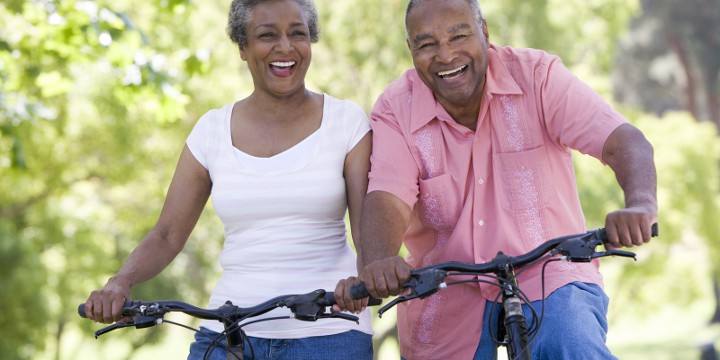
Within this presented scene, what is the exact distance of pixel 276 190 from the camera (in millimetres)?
3941

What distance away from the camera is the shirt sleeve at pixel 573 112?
12.4ft

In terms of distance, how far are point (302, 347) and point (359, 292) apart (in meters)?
0.61

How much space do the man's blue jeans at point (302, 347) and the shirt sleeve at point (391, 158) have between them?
0.50 meters

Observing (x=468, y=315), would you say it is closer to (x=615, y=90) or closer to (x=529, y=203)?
(x=529, y=203)

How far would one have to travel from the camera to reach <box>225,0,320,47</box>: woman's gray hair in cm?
410

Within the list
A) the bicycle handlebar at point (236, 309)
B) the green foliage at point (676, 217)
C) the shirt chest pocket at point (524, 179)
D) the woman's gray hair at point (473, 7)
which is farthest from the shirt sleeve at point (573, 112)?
the green foliage at point (676, 217)

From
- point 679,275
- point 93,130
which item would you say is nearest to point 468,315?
point 93,130

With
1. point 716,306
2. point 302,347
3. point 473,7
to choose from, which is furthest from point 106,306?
point 716,306

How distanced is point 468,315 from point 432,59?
34.9 inches

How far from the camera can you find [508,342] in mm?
3295

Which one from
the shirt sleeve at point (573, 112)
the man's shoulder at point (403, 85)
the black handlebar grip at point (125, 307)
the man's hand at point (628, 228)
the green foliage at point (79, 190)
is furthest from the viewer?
the green foliage at point (79, 190)

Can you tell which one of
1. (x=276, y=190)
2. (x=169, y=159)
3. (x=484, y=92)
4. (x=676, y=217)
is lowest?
(x=276, y=190)

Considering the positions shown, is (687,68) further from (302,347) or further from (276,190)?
(302,347)

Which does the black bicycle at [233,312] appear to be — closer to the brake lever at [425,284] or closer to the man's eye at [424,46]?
the brake lever at [425,284]
